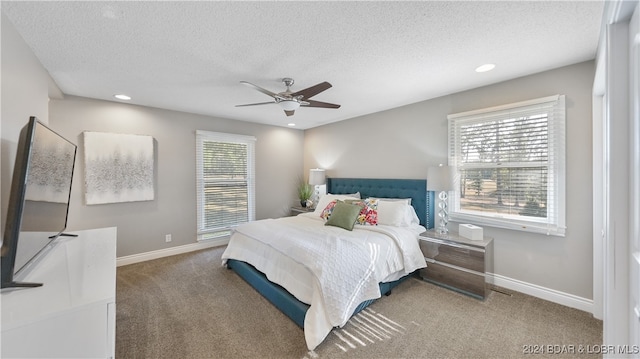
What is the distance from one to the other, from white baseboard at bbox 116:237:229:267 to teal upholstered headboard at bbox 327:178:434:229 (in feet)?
8.03

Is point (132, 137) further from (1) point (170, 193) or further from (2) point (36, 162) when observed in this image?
(2) point (36, 162)

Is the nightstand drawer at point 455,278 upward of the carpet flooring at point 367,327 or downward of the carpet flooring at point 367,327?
upward

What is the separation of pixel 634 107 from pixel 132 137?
4.94 meters

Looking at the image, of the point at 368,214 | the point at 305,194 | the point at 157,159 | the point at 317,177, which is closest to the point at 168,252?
the point at 157,159

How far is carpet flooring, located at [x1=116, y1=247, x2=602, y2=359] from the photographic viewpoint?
1846 millimetres

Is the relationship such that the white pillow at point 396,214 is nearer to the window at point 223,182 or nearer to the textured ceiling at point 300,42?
the textured ceiling at point 300,42

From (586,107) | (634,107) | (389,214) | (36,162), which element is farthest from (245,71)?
(586,107)

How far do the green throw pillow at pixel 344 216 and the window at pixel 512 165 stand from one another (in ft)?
4.35

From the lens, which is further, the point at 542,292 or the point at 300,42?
the point at 542,292

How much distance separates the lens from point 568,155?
241 cm

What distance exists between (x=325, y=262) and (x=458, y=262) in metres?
1.67

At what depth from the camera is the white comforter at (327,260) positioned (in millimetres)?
1916

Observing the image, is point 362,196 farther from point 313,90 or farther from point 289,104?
point 313,90

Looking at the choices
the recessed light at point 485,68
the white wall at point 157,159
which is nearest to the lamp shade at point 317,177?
the white wall at point 157,159
